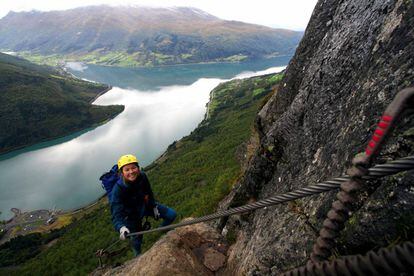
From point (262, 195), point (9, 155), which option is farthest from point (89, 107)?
point (262, 195)

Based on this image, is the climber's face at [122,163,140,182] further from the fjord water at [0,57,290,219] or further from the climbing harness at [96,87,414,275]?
the fjord water at [0,57,290,219]

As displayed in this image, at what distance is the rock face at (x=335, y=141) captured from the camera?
10.0 ft

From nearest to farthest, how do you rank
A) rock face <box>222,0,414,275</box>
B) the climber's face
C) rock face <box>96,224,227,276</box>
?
rock face <box>222,0,414,275</box> < rock face <box>96,224,227,276</box> < the climber's face

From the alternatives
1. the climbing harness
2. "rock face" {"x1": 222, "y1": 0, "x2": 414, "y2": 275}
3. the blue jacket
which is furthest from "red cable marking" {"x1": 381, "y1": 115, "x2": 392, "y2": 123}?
the blue jacket

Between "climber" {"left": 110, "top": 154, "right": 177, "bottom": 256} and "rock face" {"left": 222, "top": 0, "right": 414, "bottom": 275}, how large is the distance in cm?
221

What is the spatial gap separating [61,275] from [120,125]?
287 feet

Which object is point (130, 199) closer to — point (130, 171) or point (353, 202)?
point (130, 171)

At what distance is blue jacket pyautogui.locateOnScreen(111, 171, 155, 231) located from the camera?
691cm

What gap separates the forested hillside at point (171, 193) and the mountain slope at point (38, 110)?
64212mm

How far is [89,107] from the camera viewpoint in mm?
157125

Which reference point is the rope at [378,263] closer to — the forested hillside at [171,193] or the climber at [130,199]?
the climber at [130,199]

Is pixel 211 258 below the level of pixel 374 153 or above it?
below

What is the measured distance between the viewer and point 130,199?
7328mm

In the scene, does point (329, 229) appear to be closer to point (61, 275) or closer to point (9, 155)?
point (61, 275)
